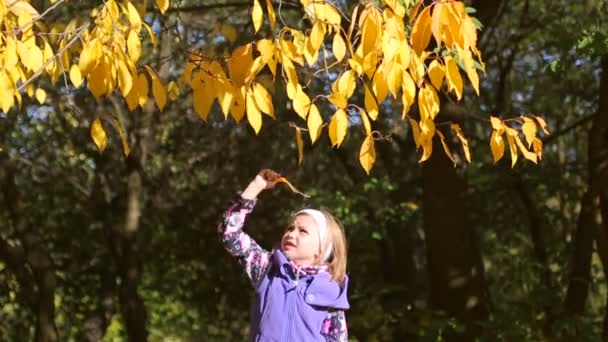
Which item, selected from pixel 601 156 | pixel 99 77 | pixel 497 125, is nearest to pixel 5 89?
pixel 99 77

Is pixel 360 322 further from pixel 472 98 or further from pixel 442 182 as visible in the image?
pixel 472 98

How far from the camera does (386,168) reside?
11.9 meters

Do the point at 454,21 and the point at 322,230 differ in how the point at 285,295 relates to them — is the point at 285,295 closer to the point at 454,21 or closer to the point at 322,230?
the point at 322,230

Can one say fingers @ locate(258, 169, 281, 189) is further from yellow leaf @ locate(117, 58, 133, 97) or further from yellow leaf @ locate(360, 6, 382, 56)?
yellow leaf @ locate(360, 6, 382, 56)

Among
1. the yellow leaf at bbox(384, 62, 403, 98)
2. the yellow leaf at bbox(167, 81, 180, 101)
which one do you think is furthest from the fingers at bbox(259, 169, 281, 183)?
the yellow leaf at bbox(167, 81, 180, 101)

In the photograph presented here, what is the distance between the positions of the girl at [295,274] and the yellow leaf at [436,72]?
1.16m

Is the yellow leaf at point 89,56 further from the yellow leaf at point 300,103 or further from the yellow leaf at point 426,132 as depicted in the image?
the yellow leaf at point 426,132

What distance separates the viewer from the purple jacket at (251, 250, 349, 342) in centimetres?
388

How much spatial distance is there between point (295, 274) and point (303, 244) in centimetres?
12

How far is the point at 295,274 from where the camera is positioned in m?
3.92

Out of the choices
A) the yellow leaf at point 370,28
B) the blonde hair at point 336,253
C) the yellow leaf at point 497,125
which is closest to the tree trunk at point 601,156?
the blonde hair at point 336,253

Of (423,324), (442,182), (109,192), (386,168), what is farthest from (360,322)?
(109,192)

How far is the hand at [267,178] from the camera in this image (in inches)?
156

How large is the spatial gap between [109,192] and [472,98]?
4703 millimetres
